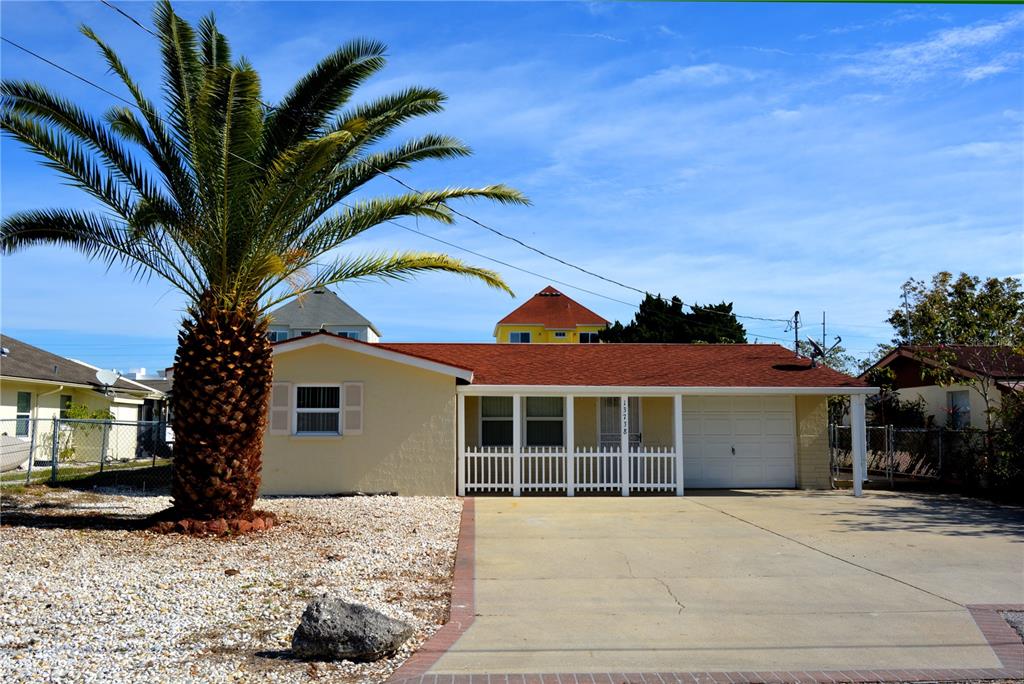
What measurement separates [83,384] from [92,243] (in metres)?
16.6

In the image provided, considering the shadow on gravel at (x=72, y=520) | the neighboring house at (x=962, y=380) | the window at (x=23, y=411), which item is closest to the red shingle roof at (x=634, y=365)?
the neighboring house at (x=962, y=380)

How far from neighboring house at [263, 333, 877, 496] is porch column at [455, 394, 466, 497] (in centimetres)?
4

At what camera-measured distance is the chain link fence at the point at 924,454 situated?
18.1 m

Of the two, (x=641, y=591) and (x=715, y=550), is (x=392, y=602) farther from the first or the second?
(x=715, y=550)

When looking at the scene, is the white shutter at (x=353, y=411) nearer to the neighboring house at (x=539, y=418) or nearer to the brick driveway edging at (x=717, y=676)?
the neighboring house at (x=539, y=418)

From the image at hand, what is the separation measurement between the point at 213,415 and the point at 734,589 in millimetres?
7134

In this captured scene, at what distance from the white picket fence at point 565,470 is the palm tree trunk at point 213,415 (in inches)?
241

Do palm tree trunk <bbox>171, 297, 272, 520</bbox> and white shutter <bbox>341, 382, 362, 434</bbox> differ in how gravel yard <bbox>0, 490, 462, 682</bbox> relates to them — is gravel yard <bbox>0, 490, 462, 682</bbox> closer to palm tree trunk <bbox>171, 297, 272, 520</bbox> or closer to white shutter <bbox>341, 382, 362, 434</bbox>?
palm tree trunk <bbox>171, 297, 272, 520</bbox>

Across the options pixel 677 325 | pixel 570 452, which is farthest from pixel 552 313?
pixel 570 452

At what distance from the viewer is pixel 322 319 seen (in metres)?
48.4

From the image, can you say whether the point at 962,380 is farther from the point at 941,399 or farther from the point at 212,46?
the point at 212,46

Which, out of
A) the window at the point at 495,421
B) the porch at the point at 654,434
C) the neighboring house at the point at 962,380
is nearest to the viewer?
the porch at the point at 654,434

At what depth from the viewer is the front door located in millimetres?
19031

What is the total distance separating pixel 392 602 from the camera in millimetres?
7895
